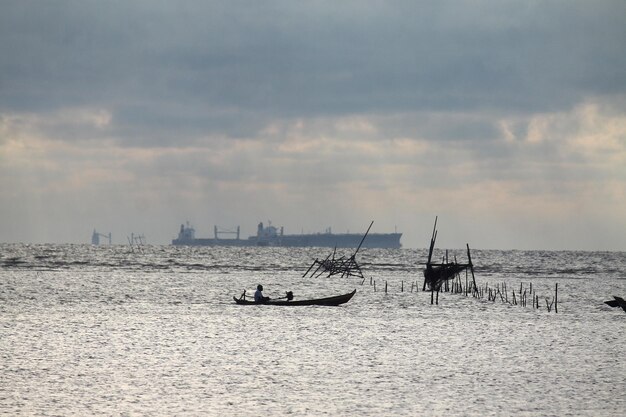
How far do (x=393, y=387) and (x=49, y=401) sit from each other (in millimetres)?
8487

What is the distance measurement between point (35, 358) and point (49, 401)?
23.0 ft

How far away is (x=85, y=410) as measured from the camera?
679 inches

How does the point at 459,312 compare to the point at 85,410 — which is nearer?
the point at 85,410

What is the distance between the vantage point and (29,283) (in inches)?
2808

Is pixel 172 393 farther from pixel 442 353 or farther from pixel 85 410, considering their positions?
pixel 442 353

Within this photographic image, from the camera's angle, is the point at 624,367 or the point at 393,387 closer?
the point at 393,387

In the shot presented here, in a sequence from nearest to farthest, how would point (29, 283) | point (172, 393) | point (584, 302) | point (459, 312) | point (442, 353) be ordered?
point (172, 393)
point (442, 353)
point (459, 312)
point (584, 302)
point (29, 283)

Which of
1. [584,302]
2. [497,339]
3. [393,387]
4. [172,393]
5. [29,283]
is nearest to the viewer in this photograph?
[172,393]

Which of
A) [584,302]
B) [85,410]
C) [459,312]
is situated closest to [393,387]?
[85,410]

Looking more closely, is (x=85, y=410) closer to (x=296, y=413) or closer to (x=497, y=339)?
(x=296, y=413)

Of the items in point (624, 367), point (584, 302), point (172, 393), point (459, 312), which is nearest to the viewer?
point (172, 393)

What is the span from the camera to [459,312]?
4744 centimetres

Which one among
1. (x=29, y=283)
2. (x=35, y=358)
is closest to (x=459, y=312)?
(x=35, y=358)

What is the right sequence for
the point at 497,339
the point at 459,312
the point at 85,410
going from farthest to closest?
the point at 459,312
the point at 497,339
the point at 85,410
